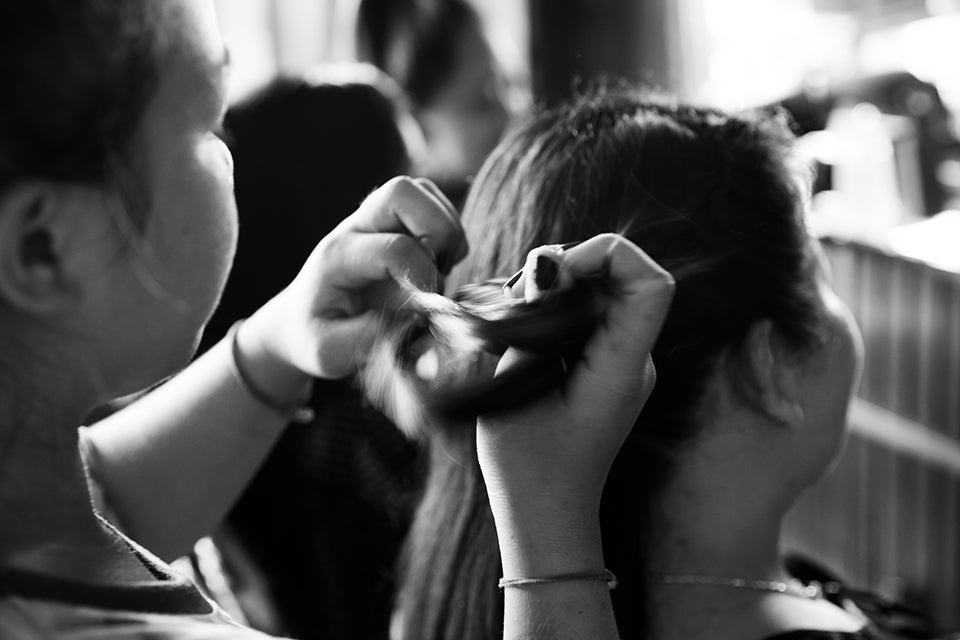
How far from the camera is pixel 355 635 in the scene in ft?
5.32

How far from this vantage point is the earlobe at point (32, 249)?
554 millimetres

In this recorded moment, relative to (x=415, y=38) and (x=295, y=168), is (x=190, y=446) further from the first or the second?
(x=415, y=38)

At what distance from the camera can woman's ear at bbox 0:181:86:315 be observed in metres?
0.55

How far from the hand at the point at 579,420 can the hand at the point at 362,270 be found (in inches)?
6.3

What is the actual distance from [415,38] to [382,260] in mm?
1676

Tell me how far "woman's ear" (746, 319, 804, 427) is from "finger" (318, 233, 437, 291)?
333 millimetres

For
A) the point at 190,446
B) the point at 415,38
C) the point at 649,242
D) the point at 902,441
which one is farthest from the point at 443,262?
the point at 415,38

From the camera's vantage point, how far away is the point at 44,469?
66cm

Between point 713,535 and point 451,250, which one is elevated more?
point 451,250

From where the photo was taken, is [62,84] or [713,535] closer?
[62,84]

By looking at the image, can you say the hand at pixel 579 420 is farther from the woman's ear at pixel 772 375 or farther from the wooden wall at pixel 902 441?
the wooden wall at pixel 902 441

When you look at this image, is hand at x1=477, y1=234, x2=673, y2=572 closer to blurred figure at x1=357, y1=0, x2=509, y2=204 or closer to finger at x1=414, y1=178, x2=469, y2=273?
finger at x1=414, y1=178, x2=469, y2=273

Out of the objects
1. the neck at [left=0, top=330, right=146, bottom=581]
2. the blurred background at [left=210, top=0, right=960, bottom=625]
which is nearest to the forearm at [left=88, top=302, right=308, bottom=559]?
the neck at [left=0, top=330, right=146, bottom=581]

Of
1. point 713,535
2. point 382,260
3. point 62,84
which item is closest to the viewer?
point 62,84
